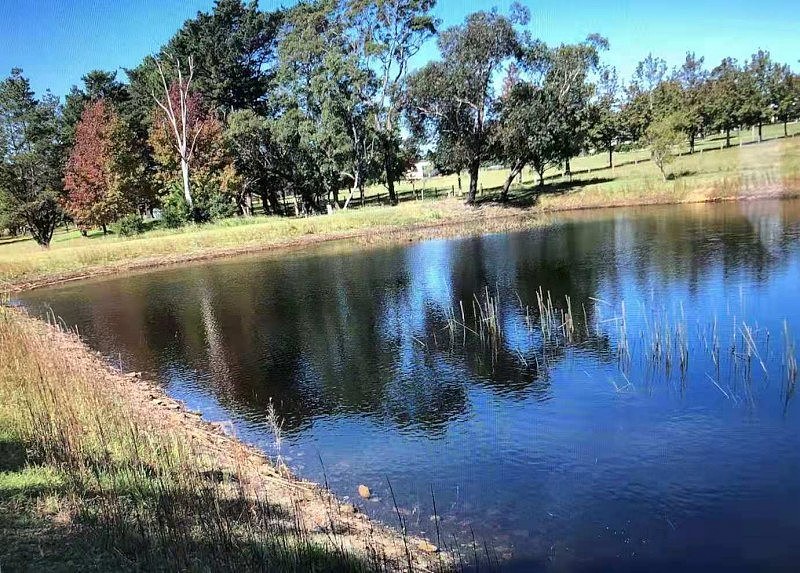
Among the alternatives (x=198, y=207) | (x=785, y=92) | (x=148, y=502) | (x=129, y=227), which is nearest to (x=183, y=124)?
(x=198, y=207)

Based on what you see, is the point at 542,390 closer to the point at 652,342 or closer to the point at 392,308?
the point at 652,342

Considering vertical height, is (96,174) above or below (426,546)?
above

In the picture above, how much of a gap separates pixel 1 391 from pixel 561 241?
31.2 m

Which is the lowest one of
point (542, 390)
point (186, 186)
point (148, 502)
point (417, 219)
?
point (542, 390)

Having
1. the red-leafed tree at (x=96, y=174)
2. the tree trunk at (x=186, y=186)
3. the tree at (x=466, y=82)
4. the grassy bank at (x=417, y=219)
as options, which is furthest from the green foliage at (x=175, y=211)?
the tree at (x=466, y=82)

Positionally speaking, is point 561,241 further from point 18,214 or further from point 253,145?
point 18,214

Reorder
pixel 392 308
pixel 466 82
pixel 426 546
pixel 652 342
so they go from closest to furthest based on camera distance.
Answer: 1. pixel 426 546
2. pixel 652 342
3. pixel 392 308
4. pixel 466 82

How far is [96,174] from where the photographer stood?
61.6 metres

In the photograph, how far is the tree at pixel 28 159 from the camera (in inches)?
2488

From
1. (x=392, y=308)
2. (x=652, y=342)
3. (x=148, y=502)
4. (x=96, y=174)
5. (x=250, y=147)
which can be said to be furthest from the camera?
(x=250, y=147)

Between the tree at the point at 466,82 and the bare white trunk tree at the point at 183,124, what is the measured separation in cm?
2177

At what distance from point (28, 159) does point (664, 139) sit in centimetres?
6483

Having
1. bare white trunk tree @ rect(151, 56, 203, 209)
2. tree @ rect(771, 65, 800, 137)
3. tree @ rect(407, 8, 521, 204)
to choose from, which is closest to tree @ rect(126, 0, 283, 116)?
bare white trunk tree @ rect(151, 56, 203, 209)

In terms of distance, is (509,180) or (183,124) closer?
(183,124)
